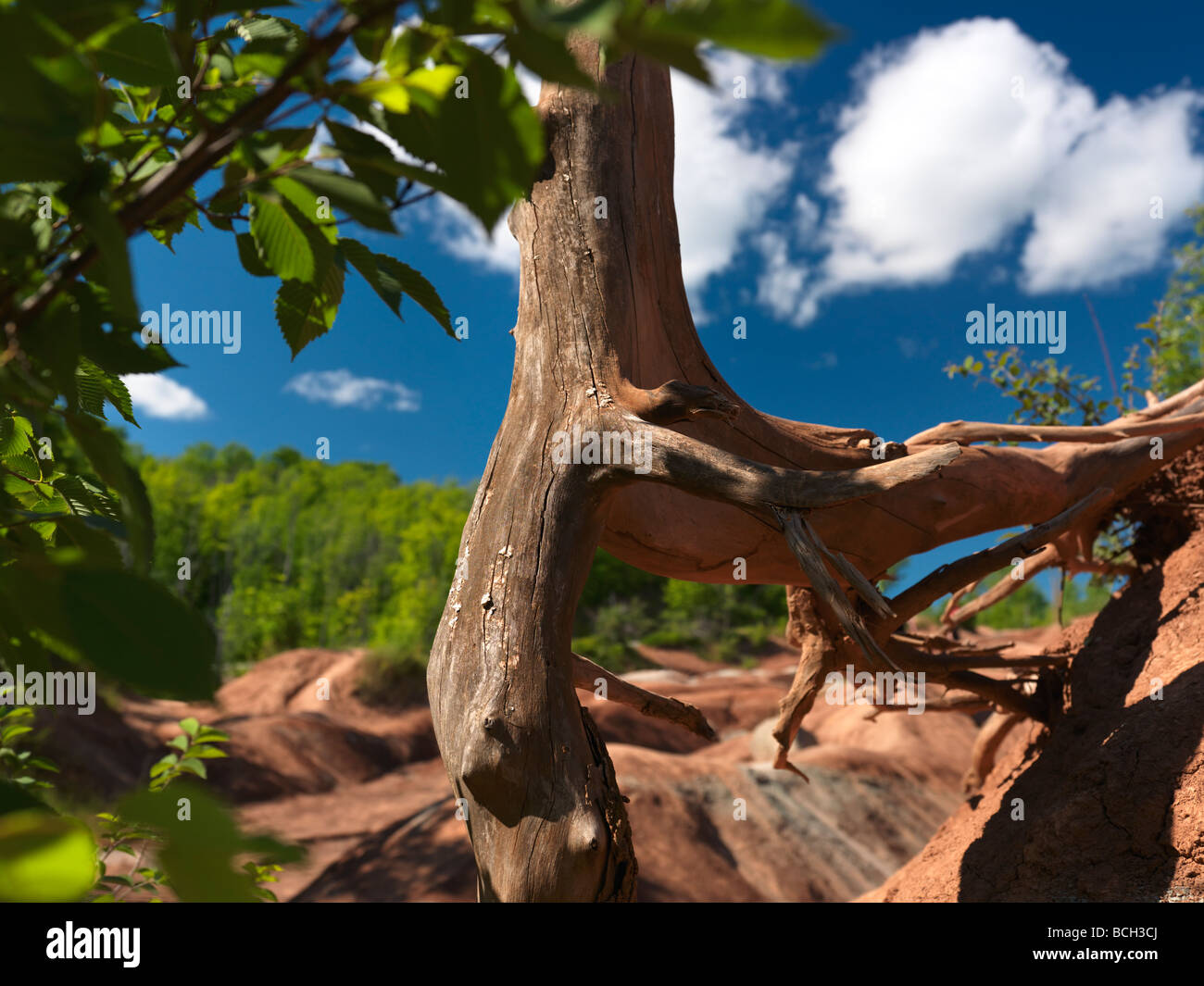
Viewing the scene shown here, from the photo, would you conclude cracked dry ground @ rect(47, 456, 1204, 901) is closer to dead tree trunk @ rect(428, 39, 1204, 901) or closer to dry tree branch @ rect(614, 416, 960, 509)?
dead tree trunk @ rect(428, 39, 1204, 901)

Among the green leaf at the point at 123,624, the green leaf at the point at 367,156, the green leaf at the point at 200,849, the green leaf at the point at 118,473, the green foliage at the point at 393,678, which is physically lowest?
the green foliage at the point at 393,678

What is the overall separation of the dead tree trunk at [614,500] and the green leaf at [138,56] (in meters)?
2.27

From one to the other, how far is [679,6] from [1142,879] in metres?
4.30

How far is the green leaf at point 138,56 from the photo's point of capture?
0.75m

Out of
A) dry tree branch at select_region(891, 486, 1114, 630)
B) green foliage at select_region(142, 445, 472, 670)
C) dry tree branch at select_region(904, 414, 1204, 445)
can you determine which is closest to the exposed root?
dry tree branch at select_region(904, 414, 1204, 445)

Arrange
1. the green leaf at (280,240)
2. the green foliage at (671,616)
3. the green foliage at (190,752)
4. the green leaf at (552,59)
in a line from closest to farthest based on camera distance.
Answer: the green leaf at (552,59), the green leaf at (280,240), the green foliage at (190,752), the green foliage at (671,616)

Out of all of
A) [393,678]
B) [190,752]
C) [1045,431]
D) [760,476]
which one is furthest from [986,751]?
[393,678]

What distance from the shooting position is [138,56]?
759 mm

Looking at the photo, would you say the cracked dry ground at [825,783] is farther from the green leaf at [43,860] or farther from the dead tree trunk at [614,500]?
the dead tree trunk at [614,500]

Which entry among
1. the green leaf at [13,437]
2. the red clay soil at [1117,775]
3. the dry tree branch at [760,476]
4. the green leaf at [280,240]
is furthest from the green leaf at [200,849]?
the red clay soil at [1117,775]

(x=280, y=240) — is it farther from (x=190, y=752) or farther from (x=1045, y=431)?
(x=1045, y=431)

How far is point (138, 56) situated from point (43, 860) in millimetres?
693
